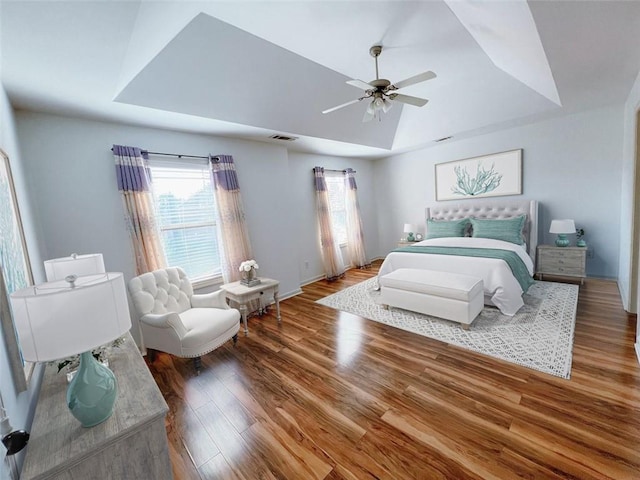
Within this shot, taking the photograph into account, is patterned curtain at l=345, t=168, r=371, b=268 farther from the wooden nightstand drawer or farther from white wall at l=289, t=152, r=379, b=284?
the wooden nightstand drawer

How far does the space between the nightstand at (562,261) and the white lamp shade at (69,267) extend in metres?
5.60

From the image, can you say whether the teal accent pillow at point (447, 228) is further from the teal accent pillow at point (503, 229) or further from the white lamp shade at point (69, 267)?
the white lamp shade at point (69, 267)

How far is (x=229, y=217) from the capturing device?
3.67 meters

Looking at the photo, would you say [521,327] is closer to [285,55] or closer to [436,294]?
[436,294]

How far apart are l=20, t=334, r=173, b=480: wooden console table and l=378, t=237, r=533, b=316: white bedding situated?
3.49 m

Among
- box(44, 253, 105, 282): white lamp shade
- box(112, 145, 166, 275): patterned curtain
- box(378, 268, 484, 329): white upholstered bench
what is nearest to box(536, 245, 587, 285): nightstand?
box(378, 268, 484, 329): white upholstered bench

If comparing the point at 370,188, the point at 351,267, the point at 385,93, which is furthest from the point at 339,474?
the point at 370,188

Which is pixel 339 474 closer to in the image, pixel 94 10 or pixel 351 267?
pixel 94 10

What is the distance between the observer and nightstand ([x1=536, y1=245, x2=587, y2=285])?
3.92m

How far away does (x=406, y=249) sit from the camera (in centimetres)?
439

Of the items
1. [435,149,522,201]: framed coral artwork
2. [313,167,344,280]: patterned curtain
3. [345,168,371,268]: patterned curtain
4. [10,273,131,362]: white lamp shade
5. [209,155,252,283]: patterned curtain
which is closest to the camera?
[10,273,131,362]: white lamp shade

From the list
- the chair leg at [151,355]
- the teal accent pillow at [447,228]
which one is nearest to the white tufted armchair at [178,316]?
the chair leg at [151,355]

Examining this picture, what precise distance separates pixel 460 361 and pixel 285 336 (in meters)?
1.83

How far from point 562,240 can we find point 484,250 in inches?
59.8
